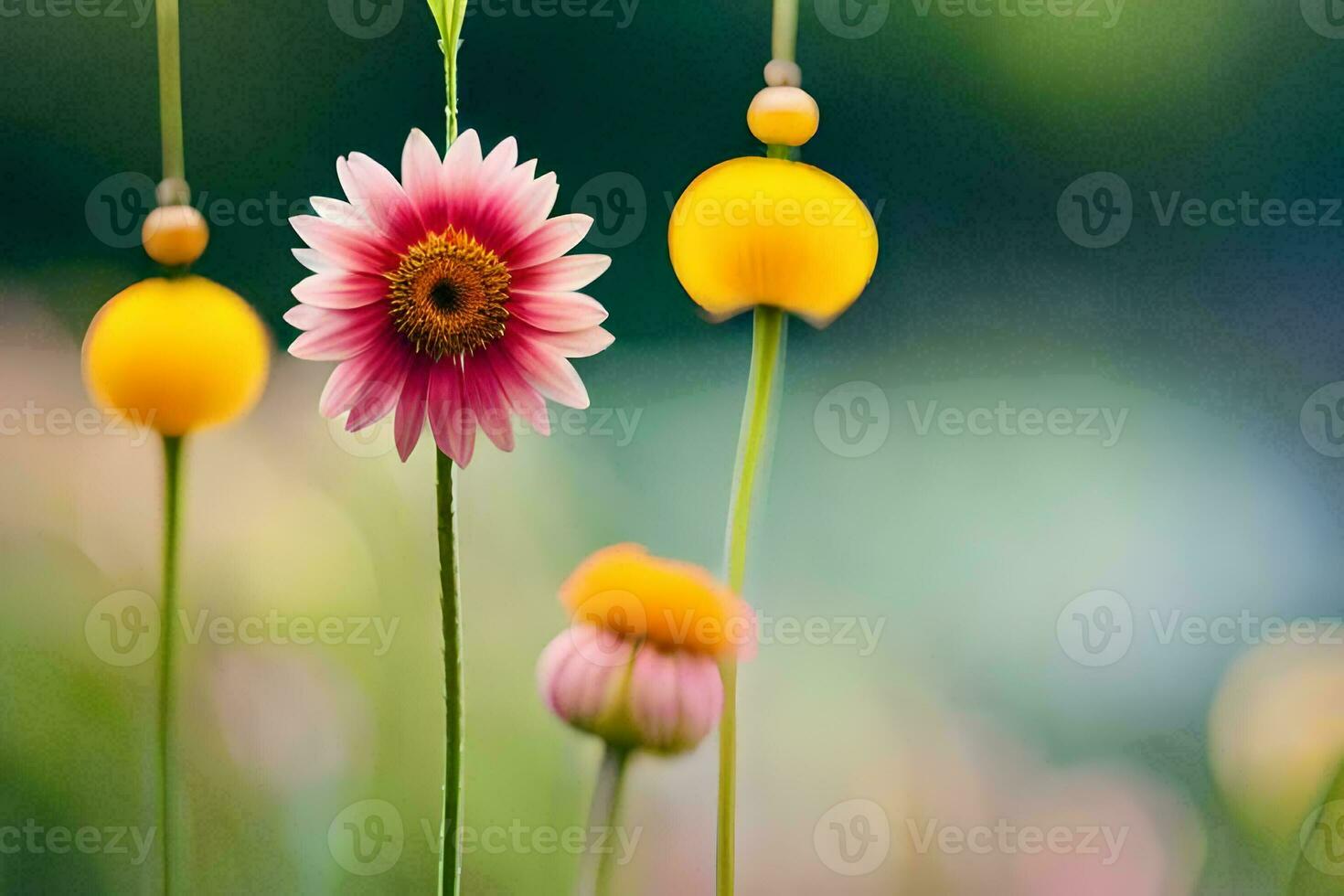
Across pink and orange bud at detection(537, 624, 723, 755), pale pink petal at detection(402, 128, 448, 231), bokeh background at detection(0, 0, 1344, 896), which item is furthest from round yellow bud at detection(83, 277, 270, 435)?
pink and orange bud at detection(537, 624, 723, 755)

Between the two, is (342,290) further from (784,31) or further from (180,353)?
(784,31)

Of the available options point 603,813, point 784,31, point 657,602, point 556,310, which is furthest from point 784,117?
point 603,813

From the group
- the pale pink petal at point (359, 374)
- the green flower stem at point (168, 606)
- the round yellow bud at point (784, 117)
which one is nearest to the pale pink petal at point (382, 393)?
the pale pink petal at point (359, 374)

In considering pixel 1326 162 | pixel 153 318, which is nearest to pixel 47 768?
pixel 153 318

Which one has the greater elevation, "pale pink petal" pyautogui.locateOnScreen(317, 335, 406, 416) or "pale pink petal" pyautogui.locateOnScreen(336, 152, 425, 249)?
"pale pink petal" pyautogui.locateOnScreen(336, 152, 425, 249)

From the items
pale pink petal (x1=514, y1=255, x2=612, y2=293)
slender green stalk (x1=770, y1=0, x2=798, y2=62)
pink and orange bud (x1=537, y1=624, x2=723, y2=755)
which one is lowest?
pink and orange bud (x1=537, y1=624, x2=723, y2=755)

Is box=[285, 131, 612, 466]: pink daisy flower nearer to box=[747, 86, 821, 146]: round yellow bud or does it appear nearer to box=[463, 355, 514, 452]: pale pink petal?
box=[463, 355, 514, 452]: pale pink petal

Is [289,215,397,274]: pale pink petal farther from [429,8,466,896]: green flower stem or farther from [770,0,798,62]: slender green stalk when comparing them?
[770,0,798,62]: slender green stalk
